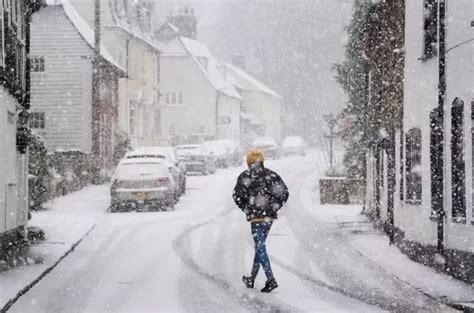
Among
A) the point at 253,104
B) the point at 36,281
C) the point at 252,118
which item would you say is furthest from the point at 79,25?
the point at 253,104

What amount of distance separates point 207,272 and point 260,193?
2563 mm

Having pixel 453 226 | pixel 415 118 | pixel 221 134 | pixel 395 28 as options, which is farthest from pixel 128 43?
pixel 453 226

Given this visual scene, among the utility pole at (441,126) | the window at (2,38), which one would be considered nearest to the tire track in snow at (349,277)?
the utility pole at (441,126)

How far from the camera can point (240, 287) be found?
1238cm

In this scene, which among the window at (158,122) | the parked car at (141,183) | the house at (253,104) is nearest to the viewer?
the parked car at (141,183)

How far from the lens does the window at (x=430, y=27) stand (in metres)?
16.2

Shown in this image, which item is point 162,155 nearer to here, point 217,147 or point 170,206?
point 170,206

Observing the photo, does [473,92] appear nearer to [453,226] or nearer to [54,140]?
[453,226]

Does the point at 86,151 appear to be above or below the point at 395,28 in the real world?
below

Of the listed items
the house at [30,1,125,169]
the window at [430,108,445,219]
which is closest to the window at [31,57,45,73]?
the house at [30,1,125,169]

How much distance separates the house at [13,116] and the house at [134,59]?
2634cm

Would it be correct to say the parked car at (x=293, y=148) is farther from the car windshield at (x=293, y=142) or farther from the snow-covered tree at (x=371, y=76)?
the snow-covered tree at (x=371, y=76)

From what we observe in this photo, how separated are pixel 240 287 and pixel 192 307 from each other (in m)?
1.88

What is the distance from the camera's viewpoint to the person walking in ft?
39.0
